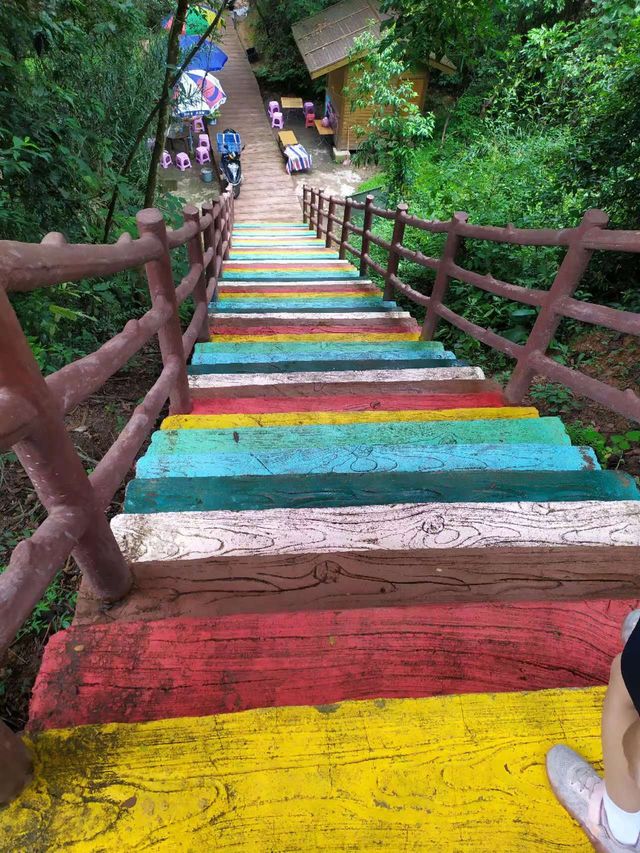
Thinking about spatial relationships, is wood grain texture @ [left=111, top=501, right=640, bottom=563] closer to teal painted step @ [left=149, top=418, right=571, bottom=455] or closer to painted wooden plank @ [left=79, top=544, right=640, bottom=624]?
painted wooden plank @ [left=79, top=544, right=640, bottom=624]

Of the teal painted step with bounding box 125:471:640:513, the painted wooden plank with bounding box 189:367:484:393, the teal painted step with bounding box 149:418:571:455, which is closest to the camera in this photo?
the teal painted step with bounding box 125:471:640:513

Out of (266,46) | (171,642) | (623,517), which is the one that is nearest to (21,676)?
(171,642)

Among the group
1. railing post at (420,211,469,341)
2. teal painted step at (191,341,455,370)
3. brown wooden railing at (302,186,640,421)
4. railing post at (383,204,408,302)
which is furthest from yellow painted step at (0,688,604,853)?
railing post at (383,204,408,302)

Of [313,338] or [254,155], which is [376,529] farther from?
[254,155]

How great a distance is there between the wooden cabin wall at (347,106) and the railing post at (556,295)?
623 inches

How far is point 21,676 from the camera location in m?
2.22

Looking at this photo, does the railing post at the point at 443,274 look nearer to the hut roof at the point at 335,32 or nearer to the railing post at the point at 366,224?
the railing post at the point at 366,224

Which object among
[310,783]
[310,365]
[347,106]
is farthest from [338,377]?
[347,106]

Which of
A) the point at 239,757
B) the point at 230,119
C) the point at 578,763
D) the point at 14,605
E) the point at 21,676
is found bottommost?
the point at 21,676

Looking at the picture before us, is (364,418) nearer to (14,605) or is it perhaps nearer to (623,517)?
(623,517)

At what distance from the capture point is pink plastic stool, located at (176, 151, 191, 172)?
14203 mm

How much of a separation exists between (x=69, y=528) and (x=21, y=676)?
186 cm

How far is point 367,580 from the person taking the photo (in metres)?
1.29

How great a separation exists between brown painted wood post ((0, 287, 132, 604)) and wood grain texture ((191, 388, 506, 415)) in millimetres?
1330
